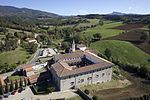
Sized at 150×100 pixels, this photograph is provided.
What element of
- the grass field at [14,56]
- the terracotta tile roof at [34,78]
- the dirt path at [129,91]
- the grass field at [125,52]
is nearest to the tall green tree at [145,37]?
the grass field at [125,52]

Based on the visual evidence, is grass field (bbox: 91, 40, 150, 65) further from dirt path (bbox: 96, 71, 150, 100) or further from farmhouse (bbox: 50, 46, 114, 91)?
farmhouse (bbox: 50, 46, 114, 91)

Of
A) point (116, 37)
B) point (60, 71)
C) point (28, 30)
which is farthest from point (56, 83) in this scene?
point (28, 30)

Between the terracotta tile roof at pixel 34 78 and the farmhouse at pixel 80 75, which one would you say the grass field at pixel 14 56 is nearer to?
the terracotta tile roof at pixel 34 78

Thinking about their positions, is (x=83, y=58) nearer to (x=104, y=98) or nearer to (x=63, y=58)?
(x=63, y=58)

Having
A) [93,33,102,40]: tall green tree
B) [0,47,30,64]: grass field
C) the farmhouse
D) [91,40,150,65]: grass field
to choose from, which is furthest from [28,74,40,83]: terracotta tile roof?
[93,33,102,40]: tall green tree

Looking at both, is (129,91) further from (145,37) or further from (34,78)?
(145,37)

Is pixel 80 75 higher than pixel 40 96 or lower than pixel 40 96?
higher

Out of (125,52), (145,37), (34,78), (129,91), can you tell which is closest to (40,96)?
(34,78)
